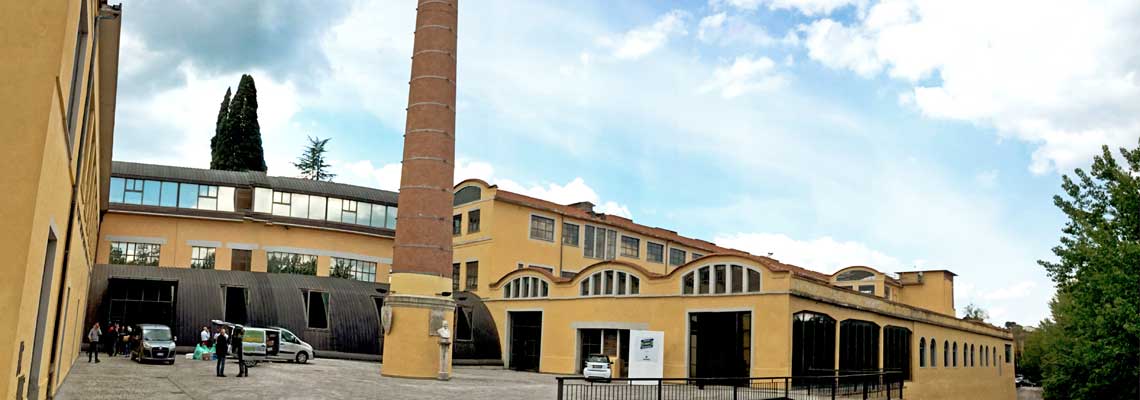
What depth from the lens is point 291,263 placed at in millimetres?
48969

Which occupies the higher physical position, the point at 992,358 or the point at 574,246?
the point at 574,246

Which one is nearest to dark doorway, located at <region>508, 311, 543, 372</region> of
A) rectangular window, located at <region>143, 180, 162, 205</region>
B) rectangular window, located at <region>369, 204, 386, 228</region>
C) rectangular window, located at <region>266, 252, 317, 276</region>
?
rectangular window, located at <region>369, 204, 386, 228</region>

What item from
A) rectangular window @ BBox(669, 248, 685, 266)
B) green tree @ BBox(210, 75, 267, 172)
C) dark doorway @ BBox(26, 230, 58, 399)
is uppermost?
green tree @ BBox(210, 75, 267, 172)

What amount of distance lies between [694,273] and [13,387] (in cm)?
2969

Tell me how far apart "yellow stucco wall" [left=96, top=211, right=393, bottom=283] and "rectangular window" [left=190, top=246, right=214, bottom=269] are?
0.68ft

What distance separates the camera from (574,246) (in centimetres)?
5216

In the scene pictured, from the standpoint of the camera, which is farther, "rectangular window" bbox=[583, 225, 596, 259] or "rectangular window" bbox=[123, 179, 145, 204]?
"rectangular window" bbox=[583, 225, 596, 259]

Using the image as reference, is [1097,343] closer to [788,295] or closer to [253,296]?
[788,295]

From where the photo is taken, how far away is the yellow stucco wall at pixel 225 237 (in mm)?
45844

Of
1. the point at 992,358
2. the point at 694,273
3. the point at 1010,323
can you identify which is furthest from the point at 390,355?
the point at 1010,323

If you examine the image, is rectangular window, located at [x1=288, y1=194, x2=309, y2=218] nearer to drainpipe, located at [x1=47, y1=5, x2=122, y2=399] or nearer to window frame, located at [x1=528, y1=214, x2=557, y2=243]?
window frame, located at [x1=528, y1=214, x2=557, y2=243]

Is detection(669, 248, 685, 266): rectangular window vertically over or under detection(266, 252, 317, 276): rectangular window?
over

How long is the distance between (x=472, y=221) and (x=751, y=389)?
26.3 meters

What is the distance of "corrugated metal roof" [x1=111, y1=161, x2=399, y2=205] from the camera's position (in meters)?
47.1
